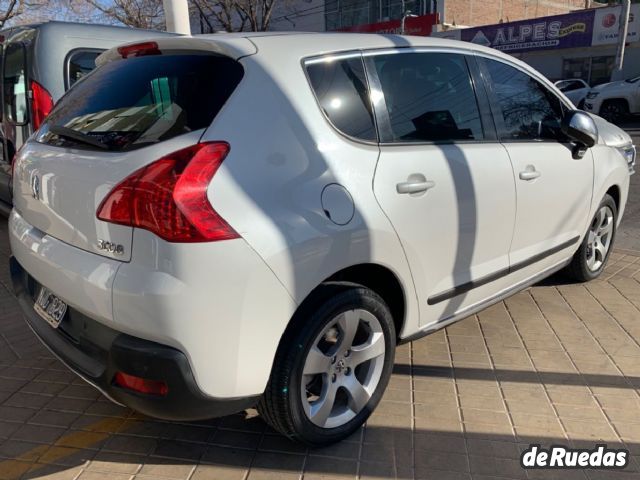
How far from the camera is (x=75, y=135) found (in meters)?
2.32

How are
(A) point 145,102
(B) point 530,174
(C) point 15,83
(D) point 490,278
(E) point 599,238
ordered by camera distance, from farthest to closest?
(C) point 15,83 → (E) point 599,238 → (B) point 530,174 → (D) point 490,278 → (A) point 145,102

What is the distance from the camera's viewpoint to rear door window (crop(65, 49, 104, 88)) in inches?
171

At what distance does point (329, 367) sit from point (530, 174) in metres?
1.75

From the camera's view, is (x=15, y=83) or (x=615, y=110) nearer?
(x=15, y=83)

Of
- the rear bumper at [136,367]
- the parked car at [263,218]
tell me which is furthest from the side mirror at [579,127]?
the rear bumper at [136,367]

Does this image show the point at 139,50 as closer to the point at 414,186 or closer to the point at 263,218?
the point at 263,218

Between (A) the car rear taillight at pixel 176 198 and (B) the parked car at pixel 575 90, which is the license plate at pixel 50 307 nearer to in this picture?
(A) the car rear taillight at pixel 176 198

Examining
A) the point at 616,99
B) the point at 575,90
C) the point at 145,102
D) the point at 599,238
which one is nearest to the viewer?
the point at 145,102

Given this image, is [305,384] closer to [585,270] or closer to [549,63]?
[585,270]

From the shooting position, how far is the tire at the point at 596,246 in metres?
4.31

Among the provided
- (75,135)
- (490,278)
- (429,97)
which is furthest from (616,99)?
(75,135)

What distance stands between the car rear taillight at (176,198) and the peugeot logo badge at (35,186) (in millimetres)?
655

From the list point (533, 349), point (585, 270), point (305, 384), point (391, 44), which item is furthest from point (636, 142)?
point (305, 384)

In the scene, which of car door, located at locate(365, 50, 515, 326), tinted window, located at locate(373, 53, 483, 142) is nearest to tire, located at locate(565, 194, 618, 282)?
car door, located at locate(365, 50, 515, 326)
